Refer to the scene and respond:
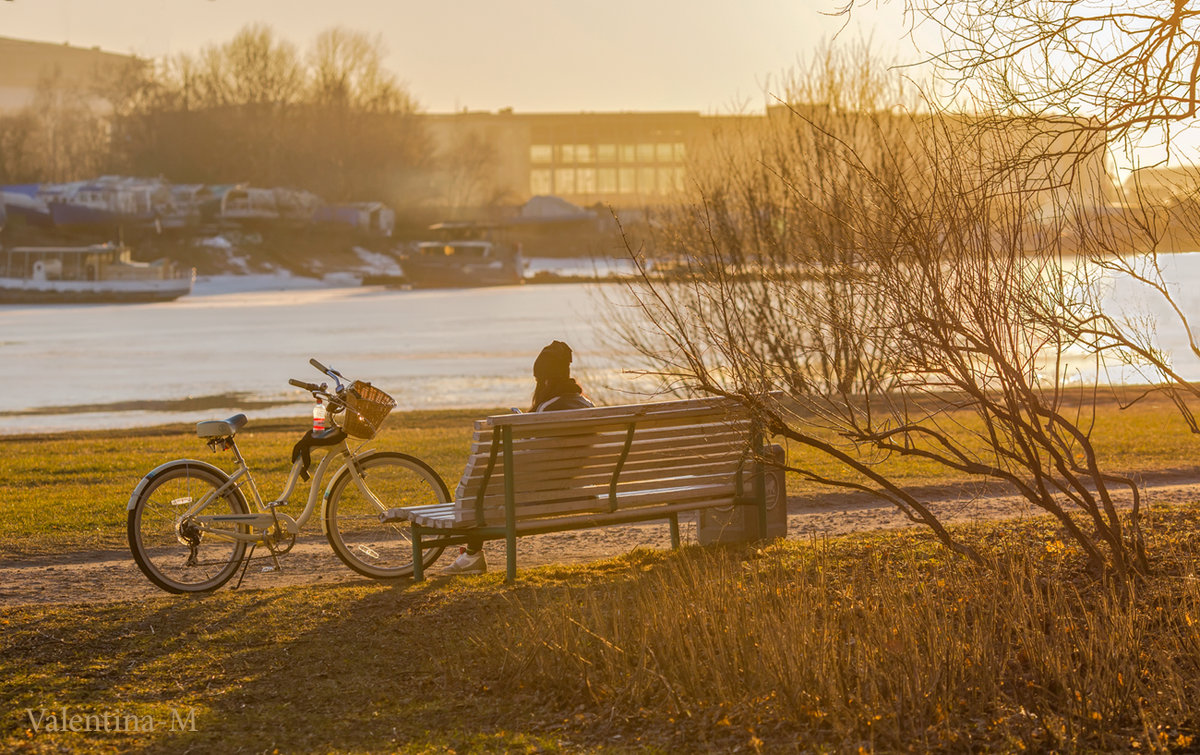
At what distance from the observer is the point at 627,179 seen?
17112 cm

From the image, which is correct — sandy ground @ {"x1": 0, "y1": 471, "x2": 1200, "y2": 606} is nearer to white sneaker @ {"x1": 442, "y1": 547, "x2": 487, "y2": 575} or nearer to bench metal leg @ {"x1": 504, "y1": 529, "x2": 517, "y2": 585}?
white sneaker @ {"x1": 442, "y1": 547, "x2": 487, "y2": 575}

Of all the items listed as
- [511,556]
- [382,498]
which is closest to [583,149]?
[382,498]

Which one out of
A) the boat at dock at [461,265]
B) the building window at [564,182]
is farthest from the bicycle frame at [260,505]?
the building window at [564,182]

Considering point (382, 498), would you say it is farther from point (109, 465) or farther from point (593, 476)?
point (109, 465)

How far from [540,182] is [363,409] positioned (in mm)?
163242

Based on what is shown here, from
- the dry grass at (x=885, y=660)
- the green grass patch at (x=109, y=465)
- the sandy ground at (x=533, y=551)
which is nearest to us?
the dry grass at (x=885, y=660)

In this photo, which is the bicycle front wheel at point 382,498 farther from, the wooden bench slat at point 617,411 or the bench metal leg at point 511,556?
the wooden bench slat at point 617,411

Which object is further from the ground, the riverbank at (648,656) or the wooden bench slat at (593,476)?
the wooden bench slat at (593,476)

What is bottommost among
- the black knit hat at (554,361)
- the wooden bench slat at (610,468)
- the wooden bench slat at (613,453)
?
the wooden bench slat at (610,468)

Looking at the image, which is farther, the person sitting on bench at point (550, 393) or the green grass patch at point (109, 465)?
the green grass patch at point (109, 465)

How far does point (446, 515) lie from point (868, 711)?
3.30 m

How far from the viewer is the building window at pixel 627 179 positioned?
554 feet

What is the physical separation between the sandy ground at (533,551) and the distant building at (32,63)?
146031 mm

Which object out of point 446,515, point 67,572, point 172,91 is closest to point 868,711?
point 446,515
